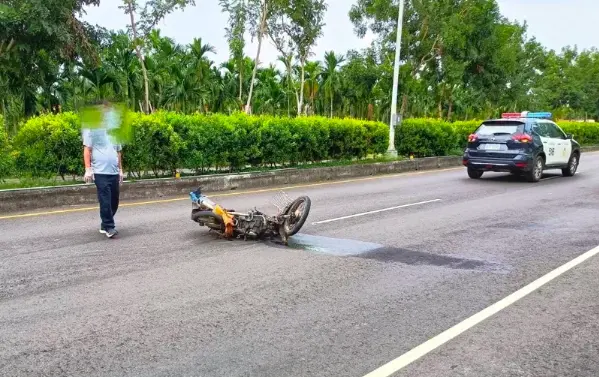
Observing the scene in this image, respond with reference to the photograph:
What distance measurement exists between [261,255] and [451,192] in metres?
7.77

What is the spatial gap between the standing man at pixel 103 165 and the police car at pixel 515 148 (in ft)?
36.6

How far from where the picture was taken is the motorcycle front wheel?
7719mm

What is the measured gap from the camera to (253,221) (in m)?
7.81

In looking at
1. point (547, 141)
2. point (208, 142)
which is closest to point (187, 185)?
point (208, 142)

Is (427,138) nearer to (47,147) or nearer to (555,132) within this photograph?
(555,132)

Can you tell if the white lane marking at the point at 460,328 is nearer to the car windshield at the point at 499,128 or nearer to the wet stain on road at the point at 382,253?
the wet stain on road at the point at 382,253

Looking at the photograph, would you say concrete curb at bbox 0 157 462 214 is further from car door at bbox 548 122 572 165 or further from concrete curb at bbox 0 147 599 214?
car door at bbox 548 122 572 165

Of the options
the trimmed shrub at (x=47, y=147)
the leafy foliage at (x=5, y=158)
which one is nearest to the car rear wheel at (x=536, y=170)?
the trimmed shrub at (x=47, y=147)

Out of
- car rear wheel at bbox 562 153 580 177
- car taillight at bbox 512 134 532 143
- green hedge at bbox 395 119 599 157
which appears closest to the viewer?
car taillight at bbox 512 134 532 143

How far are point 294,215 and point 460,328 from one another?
3551 millimetres

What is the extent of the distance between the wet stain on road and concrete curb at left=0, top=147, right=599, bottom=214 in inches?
208

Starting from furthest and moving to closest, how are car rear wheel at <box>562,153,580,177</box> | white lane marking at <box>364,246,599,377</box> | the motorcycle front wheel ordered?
car rear wheel at <box>562,153,580,177</box>, the motorcycle front wheel, white lane marking at <box>364,246,599,377</box>

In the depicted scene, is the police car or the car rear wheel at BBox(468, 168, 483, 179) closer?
the police car

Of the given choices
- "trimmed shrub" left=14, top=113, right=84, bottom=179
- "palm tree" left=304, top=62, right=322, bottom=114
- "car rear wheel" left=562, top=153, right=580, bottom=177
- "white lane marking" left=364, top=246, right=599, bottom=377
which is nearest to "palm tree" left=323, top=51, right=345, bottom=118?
"palm tree" left=304, top=62, right=322, bottom=114
